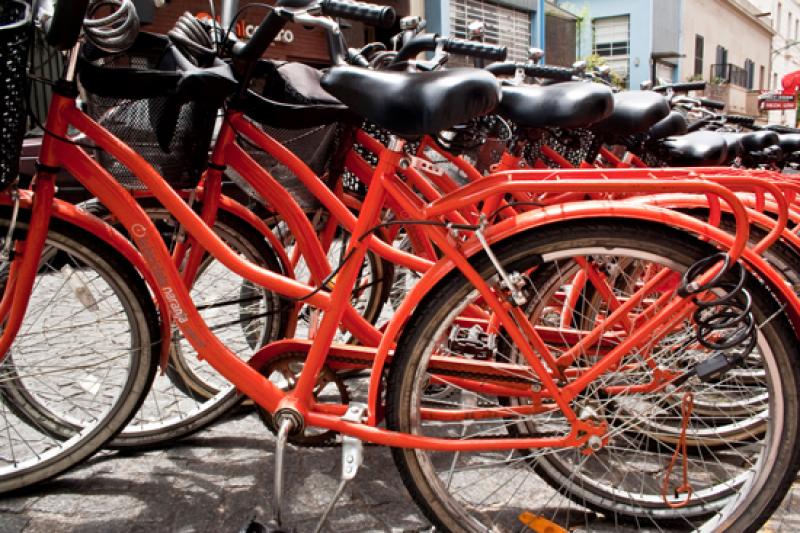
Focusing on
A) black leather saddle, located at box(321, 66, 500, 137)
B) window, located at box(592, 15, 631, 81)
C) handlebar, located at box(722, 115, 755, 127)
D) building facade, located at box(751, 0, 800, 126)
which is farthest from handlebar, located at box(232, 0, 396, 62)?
building facade, located at box(751, 0, 800, 126)

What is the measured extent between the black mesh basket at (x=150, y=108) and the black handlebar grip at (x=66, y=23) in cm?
19

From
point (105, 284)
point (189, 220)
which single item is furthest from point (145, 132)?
point (105, 284)

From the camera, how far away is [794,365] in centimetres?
183

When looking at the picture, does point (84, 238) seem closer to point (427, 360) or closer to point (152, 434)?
point (152, 434)

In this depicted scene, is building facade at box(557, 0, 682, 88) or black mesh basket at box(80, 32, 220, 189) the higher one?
building facade at box(557, 0, 682, 88)

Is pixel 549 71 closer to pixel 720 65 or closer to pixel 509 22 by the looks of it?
pixel 509 22

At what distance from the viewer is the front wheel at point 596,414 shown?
6.09 feet

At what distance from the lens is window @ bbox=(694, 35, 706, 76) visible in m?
34.7

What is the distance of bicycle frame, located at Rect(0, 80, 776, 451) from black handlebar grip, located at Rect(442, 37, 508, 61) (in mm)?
497

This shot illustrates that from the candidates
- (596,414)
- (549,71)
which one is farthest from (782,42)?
(596,414)

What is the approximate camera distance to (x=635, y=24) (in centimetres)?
3097

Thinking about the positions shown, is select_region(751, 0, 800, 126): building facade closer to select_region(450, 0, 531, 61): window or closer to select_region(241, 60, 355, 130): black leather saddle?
select_region(450, 0, 531, 61): window

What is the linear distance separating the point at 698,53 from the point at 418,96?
38.2 m

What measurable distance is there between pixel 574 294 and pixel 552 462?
2.20ft
